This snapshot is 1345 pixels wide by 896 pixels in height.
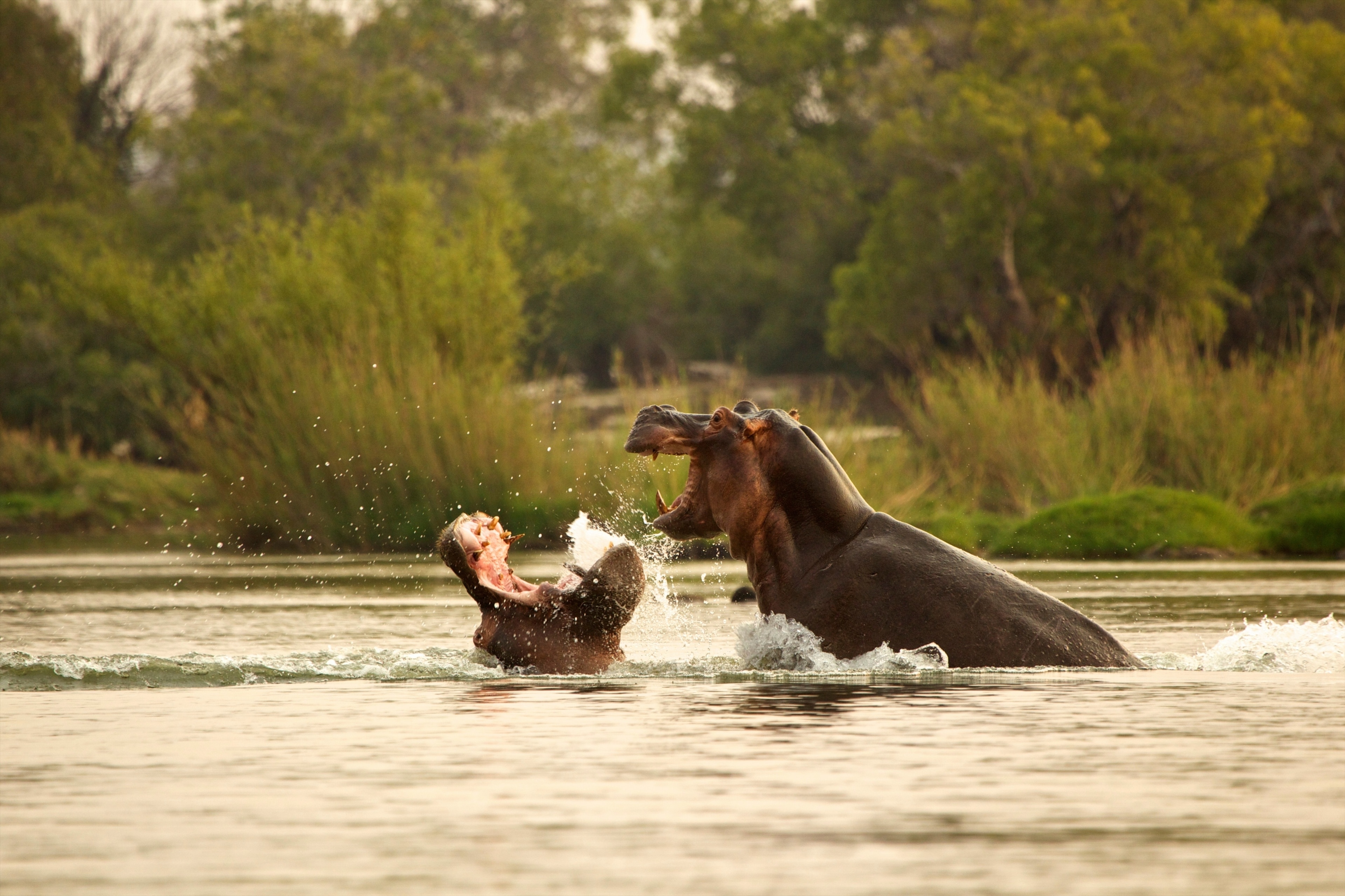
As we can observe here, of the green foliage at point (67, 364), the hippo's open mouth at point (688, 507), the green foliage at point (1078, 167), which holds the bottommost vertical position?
the hippo's open mouth at point (688, 507)

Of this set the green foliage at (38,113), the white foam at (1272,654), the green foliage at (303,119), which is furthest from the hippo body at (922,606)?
the green foliage at (38,113)

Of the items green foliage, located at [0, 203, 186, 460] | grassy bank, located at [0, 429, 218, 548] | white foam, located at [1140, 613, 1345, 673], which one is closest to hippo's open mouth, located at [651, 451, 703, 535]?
white foam, located at [1140, 613, 1345, 673]

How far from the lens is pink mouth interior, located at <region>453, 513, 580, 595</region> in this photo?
6.14 meters

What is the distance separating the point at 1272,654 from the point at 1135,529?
28.4 ft

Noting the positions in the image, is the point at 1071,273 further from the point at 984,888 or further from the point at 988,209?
the point at 984,888

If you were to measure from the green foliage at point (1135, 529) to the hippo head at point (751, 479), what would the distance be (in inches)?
377

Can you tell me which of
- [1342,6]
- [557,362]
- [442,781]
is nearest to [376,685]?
[442,781]

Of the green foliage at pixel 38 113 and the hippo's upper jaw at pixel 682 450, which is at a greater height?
the green foliage at pixel 38 113

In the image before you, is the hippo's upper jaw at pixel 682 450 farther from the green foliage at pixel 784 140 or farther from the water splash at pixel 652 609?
the green foliage at pixel 784 140

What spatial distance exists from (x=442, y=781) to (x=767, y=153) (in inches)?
1339

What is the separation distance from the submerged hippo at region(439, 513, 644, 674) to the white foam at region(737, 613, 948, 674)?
42 cm

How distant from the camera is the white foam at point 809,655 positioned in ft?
19.8

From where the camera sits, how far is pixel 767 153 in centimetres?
3791

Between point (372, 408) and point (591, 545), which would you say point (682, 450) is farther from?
point (372, 408)
